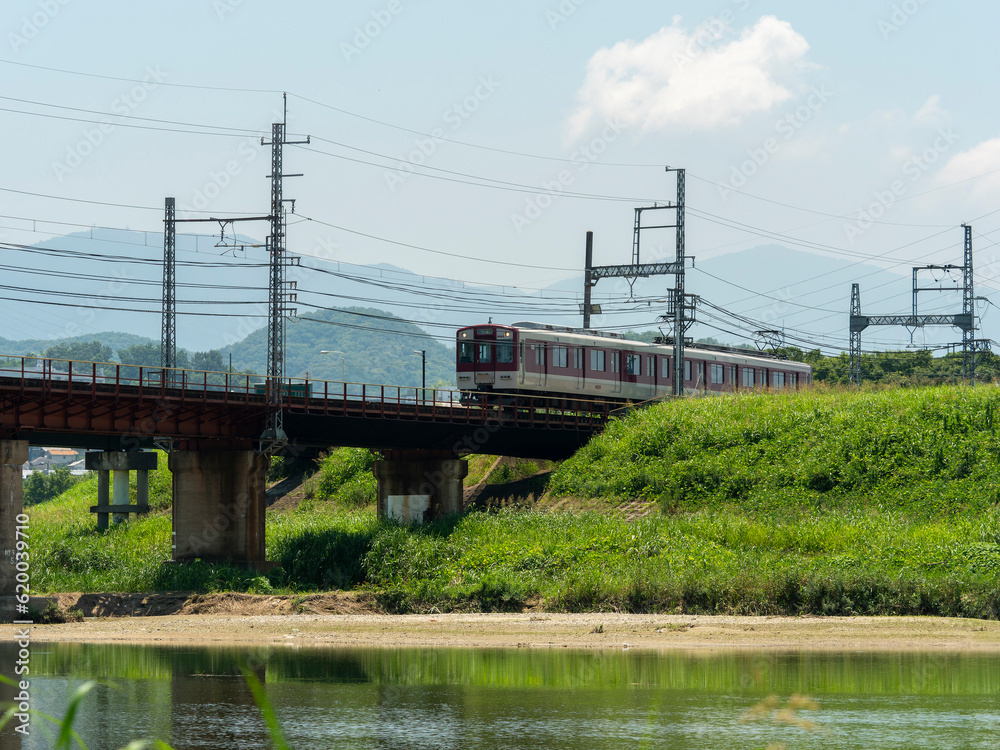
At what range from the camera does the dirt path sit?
96.7 feet

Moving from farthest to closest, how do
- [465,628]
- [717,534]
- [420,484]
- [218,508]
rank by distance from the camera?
[420,484], [218,508], [717,534], [465,628]

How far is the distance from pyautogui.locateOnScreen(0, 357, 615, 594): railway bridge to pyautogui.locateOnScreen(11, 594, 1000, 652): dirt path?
4.59 meters

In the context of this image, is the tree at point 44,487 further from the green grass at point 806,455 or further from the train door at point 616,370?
the green grass at point 806,455

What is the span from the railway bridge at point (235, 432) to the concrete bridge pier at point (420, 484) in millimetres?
43

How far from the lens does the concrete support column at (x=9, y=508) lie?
3638 cm

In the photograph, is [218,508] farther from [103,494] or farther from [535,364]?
[103,494]

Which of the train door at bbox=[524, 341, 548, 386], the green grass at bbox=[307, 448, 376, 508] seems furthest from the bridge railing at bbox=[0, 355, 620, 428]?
the green grass at bbox=[307, 448, 376, 508]

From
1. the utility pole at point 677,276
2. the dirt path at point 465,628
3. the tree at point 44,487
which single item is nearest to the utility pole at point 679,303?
the utility pole at point 677,276

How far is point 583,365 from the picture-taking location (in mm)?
58844

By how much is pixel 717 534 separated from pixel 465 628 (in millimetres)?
10215

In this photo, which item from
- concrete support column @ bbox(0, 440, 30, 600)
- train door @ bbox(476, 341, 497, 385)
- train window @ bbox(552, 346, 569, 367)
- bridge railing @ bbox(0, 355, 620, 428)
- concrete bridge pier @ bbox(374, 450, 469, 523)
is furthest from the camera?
train window @ bbox(552, 346, 569, 367)

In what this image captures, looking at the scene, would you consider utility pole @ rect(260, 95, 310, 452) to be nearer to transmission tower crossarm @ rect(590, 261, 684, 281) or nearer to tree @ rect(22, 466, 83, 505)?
transmission tower crossarm @ rect(590, 261, 684, 281)

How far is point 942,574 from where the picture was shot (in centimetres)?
3316

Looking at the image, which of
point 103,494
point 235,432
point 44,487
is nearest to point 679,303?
point 235,432
